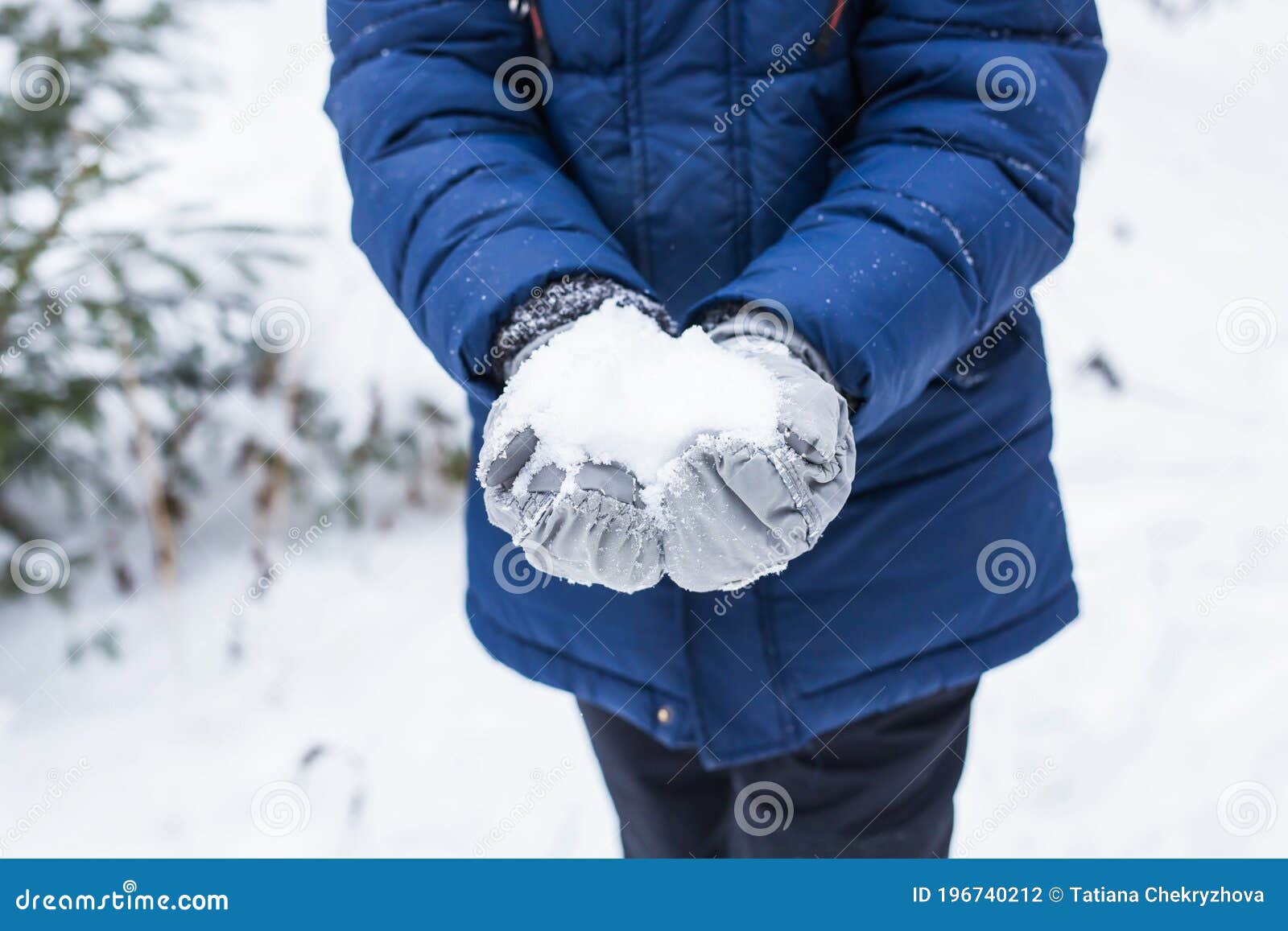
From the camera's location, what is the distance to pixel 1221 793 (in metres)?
2.30

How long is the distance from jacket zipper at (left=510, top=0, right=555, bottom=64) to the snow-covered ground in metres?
1.73

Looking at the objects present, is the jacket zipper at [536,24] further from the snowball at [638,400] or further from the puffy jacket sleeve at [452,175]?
the snowball at [638,400]

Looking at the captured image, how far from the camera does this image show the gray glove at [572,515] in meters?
0.90

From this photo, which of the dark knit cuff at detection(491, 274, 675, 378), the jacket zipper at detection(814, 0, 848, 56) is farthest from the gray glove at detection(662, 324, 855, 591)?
the jacket zipper at detection(814, 0, 848, 56)

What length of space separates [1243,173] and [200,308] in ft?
18.5

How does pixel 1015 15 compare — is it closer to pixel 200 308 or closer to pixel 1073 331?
pixel 200 308

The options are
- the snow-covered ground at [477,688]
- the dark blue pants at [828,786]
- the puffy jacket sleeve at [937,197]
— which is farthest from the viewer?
the snow-covered ground at [477,688]

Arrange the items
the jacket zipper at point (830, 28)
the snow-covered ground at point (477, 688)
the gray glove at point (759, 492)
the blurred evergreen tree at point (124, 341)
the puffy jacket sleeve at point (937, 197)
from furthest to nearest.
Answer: the blurred evergreen tree at point (124, 341), the snow-covered ground at point (477, 688), the jacket zipper at point (830, 28), the puffy jacket sleeve at point (937, 197), the gray glove at point (759, 492)

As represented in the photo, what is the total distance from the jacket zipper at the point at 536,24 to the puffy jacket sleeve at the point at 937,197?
35 centimetres

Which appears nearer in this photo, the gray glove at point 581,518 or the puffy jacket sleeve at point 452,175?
the gray glove at point 581,518

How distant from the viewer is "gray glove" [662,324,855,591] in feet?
2.94

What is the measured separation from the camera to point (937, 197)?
106cm

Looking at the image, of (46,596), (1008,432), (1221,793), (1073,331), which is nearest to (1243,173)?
(1073,331)

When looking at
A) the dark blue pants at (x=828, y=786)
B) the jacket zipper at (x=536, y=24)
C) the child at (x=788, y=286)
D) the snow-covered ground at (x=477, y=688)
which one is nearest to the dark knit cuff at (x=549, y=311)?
the child at (x=788, y=286)
